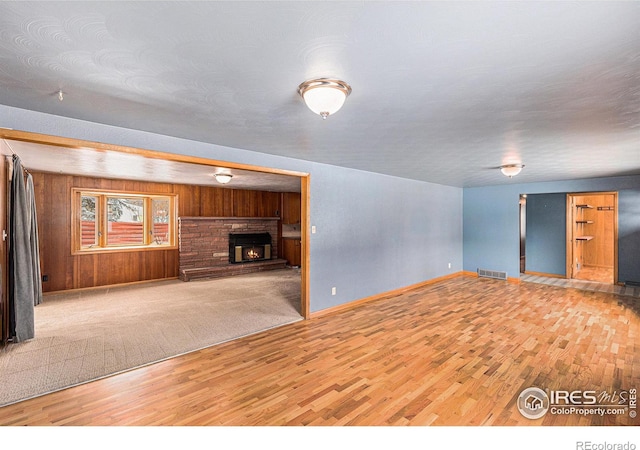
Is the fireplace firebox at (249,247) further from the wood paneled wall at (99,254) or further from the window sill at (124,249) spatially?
the window sill at (124,249)

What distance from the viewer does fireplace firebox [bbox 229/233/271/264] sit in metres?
8.22

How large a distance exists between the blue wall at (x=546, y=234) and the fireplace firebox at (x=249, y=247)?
22.2ft

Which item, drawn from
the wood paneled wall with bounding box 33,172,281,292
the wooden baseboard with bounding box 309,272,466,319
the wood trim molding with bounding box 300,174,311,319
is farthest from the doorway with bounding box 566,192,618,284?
the wood paneled wall with bounding box 33,172,281,292

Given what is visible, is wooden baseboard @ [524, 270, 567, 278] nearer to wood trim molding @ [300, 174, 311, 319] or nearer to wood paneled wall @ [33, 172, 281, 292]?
wood trim molding @ [300, 174, 311, 319]

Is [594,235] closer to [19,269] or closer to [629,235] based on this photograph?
[629,235]

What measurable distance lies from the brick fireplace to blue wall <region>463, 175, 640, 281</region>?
507cm

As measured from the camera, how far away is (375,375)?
2.77 m

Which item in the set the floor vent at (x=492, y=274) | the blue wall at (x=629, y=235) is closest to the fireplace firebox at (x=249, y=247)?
the floor vent at (x=492, y=274)

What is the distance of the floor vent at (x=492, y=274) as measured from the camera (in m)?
7.04

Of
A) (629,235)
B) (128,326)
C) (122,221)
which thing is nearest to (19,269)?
(128,326)

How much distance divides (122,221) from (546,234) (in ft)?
32.0

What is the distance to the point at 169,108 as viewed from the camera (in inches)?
93.4

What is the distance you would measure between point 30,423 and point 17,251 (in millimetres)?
2202

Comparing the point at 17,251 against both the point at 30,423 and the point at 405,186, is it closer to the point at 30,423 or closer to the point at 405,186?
the point at 30,423
